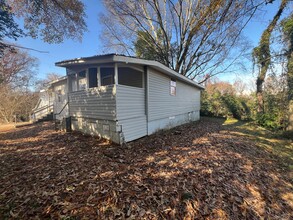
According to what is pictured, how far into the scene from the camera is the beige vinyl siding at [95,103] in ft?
20.5

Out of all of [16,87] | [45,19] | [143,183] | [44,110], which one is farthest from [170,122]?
[16,87]

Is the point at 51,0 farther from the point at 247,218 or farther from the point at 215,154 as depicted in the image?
the point at 247,218

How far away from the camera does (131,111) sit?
6.87 m

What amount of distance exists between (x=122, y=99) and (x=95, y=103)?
1494 mm

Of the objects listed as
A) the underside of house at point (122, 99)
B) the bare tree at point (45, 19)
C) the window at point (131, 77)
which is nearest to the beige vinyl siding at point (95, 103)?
the underside of house at point (122, 99)

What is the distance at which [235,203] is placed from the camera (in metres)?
3.14

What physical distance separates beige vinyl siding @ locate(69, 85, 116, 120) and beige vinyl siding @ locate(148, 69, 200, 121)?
229 cm

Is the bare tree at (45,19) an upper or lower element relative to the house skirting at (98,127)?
upper

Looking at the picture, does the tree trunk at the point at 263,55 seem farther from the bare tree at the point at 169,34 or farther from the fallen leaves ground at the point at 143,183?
the fallen leaves ground at the point at 143,183

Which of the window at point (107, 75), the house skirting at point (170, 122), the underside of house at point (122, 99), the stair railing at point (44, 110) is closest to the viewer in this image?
the underside of house at point (122, 99)

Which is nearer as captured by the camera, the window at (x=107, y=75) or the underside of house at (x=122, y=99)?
the underside of house at (x=122, y=99)

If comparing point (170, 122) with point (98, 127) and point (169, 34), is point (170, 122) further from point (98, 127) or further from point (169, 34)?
point (169, 34)

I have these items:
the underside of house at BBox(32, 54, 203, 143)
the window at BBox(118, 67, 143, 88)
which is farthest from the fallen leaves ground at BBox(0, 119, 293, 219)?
the window at BBox(118, 67, 143, 88)

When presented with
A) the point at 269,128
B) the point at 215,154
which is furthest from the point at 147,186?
the point at 269,128
